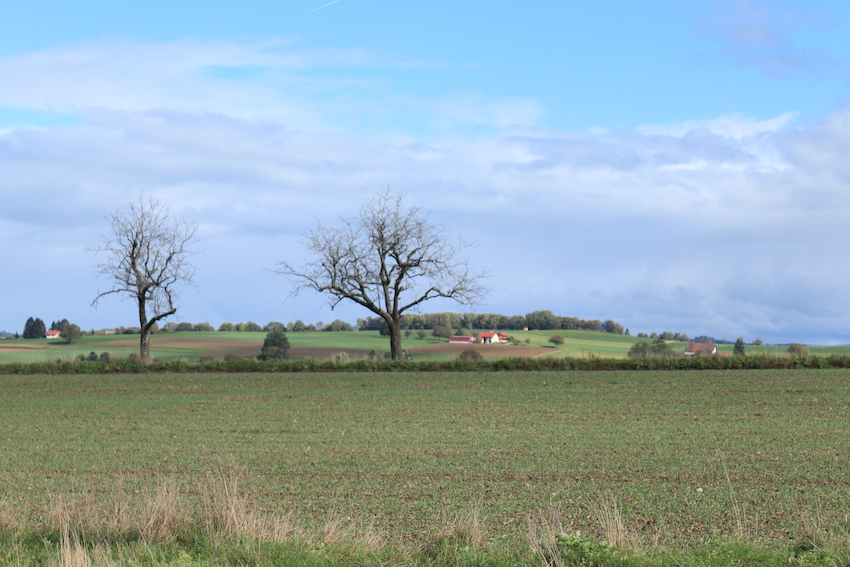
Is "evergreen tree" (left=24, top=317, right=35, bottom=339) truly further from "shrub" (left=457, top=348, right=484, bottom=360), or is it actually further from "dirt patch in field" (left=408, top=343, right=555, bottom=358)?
"shrub" (left=457, top=348, right=484, bottom=360)

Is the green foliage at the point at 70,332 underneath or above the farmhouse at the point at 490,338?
above

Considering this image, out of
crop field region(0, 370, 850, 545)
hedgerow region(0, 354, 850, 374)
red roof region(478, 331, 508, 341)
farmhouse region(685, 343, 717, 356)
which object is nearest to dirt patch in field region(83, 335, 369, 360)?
red roof region(478, 331, 508, 341)

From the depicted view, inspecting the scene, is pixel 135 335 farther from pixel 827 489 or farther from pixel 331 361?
pixel 827 489

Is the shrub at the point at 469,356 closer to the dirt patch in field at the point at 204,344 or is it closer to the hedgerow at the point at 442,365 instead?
the hedgerow at the point at 442,365

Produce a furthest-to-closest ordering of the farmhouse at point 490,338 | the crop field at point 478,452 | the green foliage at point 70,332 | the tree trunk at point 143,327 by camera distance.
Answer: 1. the green foliage at point 70,332
2. the farmhouse at point 490,338
3. the tree trunk at point 143,327
4. the crop field at point 478,452

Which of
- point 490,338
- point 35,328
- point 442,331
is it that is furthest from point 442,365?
point 35,328

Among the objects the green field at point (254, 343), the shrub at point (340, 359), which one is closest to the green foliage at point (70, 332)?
the green field at point (254, 343)

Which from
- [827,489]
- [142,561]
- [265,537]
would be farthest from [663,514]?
[142,561]

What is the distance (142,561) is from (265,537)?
3.90 feet

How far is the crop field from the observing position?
1032 centimetres

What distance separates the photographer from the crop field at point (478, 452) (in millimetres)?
10320

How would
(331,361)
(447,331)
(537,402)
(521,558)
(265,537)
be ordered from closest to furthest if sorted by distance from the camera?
(521,558)
(265,537)
(537,402)
(331,361)
(447,331)

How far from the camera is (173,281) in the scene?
152 feet

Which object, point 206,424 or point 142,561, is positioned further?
point 206,424
